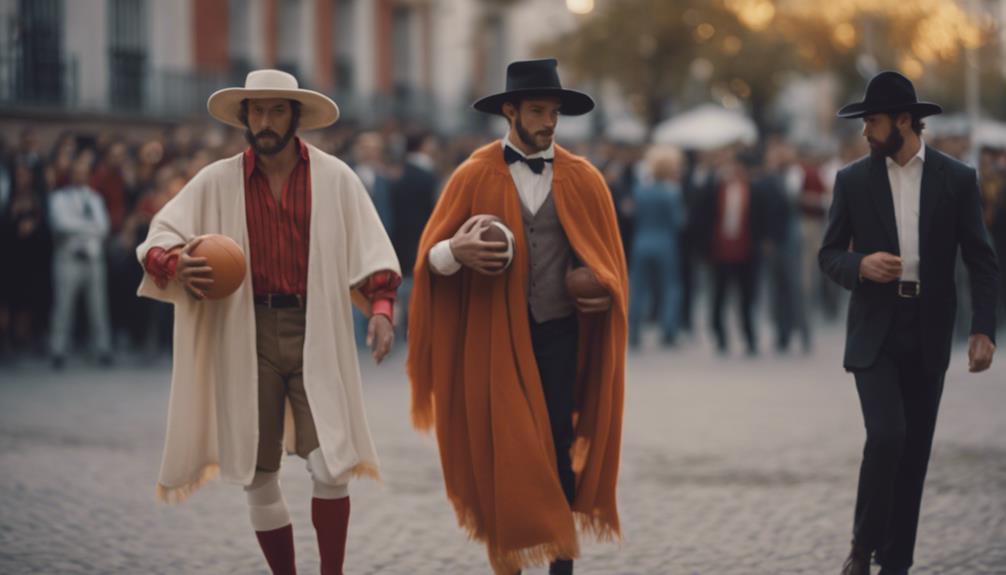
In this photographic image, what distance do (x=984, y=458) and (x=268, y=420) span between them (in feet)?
17.8

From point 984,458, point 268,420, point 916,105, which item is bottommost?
point 984,458

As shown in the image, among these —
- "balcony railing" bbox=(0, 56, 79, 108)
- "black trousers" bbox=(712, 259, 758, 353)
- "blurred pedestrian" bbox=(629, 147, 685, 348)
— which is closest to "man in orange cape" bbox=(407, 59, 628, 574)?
"black trousers" bbox=(712, 259, 758, 353)

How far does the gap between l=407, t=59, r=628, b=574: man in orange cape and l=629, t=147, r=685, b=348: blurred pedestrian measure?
1065cm

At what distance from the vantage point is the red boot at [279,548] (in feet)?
20.4

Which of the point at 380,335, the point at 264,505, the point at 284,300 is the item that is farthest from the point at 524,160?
the point at 264,505

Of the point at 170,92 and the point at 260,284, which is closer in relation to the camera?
the point at 260,284

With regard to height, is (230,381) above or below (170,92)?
below

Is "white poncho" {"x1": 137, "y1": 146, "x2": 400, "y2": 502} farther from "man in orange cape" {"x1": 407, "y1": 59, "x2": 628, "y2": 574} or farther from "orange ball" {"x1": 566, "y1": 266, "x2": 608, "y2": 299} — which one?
"orange ball" {"x1": 566, "y1": 266, "x2": 608, "y2": 299}

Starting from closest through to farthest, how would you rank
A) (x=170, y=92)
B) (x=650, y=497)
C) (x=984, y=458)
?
(x=650, y=497), (x=984, y=458), (x=170, y=92)

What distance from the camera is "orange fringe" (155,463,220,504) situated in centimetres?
612

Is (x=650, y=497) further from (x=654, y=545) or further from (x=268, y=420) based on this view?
(x=268, y=420)

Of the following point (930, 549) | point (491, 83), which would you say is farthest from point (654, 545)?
point (491, 83)

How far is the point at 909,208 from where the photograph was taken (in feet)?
21.1

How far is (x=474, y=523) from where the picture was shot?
646 centimetres
